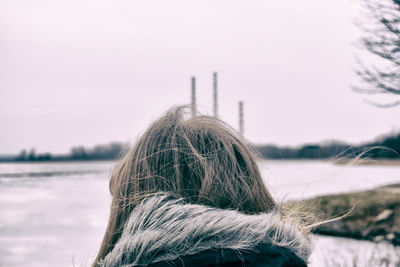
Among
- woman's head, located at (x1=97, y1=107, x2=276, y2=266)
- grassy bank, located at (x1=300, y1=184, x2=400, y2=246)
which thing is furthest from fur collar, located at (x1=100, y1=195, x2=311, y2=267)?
grassy bank, located at (x1=300, y1=184, x2=400, y2=246)

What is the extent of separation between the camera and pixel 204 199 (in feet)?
4.69

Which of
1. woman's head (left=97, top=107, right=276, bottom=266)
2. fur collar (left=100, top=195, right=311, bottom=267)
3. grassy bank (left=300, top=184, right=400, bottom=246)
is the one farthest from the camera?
grassy bank (left=300, top=184, right=400, bottom=246)

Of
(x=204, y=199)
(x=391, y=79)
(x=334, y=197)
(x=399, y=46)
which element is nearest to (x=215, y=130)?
(x=204, y=199)

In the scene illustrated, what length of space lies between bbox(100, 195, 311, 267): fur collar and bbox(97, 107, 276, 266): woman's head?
0.31ft

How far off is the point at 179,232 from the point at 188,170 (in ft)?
0.93

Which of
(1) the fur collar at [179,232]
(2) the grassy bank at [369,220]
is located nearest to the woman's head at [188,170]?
(1) the fur collar at [179,232]

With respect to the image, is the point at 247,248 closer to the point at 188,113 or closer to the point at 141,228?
the point at 141,228

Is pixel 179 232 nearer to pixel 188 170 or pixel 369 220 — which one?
pixel 188 170

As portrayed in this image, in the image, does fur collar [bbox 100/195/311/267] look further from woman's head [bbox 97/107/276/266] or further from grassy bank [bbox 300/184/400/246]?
grassy bank [bbox 300/184/400/246]

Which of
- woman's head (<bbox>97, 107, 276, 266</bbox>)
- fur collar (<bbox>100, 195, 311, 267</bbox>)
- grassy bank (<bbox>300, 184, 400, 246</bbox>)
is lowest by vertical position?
grassy bank (<bbox>300, 184, 400, 246</bbox>)

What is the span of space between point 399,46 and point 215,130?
4.41m

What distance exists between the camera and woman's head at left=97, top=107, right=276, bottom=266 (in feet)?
4.69

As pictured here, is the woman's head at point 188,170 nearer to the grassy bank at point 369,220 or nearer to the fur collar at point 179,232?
the fur collar at point 179,232

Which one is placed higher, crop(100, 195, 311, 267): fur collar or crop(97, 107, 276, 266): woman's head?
crop(97, 107, 276, 266): woman's head
